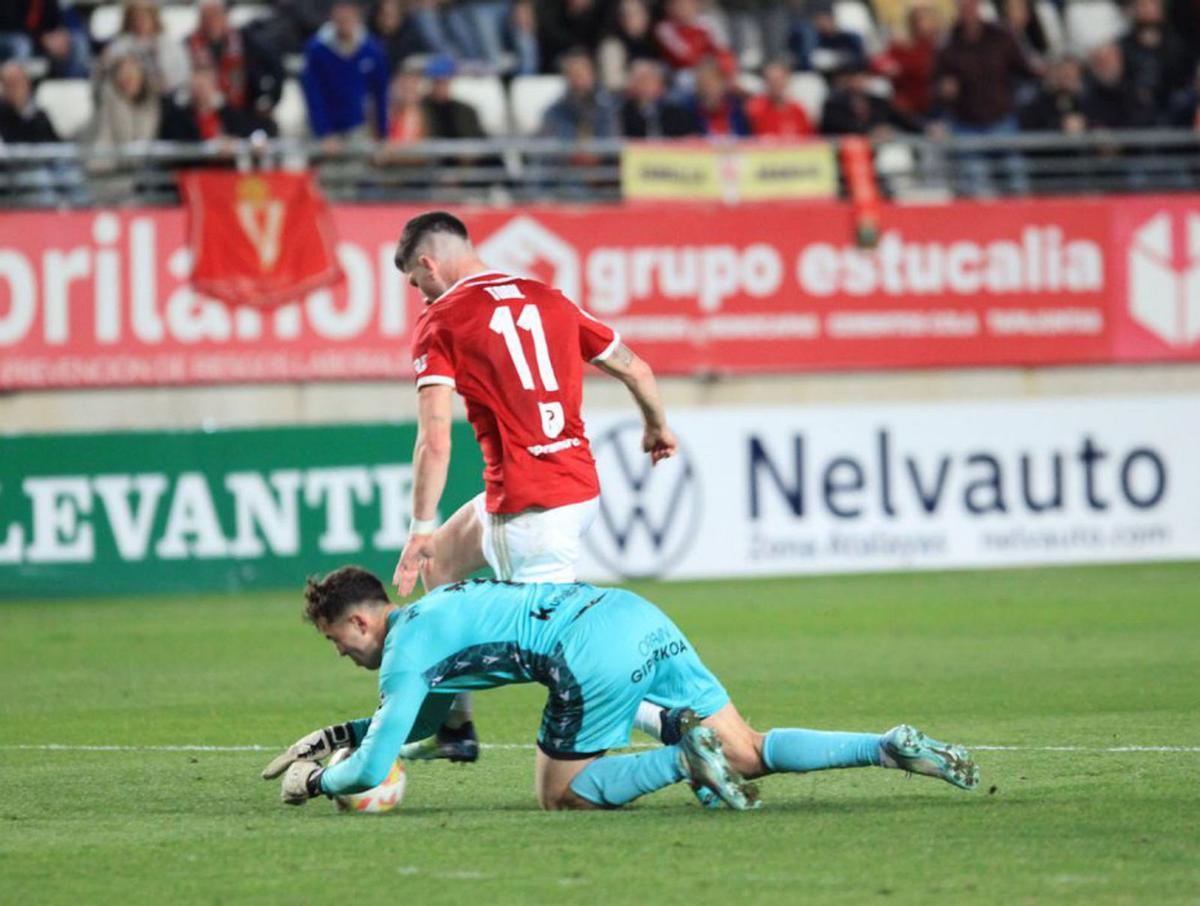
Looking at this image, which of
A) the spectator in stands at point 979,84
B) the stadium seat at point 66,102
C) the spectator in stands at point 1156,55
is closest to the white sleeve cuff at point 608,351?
the stadium seat at point 66,102

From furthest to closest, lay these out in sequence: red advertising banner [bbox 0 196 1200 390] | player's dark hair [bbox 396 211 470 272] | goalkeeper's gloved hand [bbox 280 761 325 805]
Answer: red advertising banner [bbox 0 196 1200 390], player's dark hair [bbox 396 211 470 272], goalkeeper's gloved hand [bbox 280 761 325 805]

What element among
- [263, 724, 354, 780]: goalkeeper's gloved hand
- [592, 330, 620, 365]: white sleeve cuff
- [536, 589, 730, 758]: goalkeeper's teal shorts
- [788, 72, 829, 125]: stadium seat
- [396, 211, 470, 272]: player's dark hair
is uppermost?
[788, 72, 829, 125]: stadium seat

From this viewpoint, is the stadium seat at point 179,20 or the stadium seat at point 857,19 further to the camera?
the stadium seat at point 857,19

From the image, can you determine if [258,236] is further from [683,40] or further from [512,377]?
[512,377]

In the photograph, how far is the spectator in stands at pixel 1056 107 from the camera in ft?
72.9

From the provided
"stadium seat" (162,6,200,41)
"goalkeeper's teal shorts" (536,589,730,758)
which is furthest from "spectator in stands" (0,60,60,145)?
"goalkeeper's teal shorts" (536,589,730,758)

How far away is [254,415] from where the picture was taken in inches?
798

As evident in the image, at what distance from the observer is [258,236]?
19969 millimetres

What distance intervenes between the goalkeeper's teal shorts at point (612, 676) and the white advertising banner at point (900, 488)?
10.7 meters

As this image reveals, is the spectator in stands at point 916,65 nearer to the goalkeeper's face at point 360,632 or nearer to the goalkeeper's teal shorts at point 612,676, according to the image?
the goalkeeper's teal shorts at point 612,676

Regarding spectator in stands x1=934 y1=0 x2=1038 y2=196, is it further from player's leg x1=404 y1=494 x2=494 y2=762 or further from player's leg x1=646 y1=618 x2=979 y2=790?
player's leg x1=646 y1=618 x2=979 y2=790

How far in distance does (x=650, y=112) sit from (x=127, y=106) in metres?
4.88

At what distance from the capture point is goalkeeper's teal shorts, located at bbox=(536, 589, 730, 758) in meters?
7.54

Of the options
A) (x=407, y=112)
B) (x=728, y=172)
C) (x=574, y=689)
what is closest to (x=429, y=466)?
(x=574, y=689)
